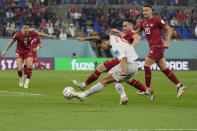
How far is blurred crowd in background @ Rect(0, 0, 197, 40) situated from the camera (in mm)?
40656

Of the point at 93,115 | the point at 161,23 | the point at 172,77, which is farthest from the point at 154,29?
the point at 93,115

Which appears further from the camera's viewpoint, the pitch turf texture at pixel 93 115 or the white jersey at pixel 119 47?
the white jersey at pixel 119 47

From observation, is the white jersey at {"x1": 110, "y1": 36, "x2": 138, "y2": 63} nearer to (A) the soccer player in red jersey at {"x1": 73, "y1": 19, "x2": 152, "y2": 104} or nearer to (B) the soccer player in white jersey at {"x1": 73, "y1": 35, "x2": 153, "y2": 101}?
(B) the soccer player in white jersey at {"x1": 73, "y1": 35, "x2": 153, "y2": 101}

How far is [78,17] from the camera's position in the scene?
4325 cm

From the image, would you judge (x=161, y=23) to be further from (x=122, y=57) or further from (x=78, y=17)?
(x=78, y=17)

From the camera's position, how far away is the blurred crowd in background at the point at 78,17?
4066cm

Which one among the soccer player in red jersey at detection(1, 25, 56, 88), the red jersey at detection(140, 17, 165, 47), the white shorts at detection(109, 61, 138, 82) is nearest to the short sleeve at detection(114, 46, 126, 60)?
the white shorts at detection(109, 61, 138, 82)

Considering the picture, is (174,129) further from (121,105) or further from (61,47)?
(61,47)

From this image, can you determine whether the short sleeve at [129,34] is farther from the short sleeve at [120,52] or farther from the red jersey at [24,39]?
the red jersey at [24,39]

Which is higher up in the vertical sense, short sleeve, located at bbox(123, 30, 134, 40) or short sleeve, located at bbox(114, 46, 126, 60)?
short sleeve, located at bbox(114, 46, 126, 60)

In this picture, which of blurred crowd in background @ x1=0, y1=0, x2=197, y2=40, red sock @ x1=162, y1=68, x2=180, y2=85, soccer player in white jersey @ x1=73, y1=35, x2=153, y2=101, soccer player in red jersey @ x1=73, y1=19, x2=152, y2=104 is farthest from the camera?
blurred crowd in background @ x1=0, y1=0, x2=197, y2=40

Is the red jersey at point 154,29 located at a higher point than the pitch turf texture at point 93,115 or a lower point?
higher

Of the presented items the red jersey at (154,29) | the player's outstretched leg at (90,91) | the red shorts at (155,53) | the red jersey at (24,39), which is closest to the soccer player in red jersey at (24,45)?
the red jersey at (24,39)

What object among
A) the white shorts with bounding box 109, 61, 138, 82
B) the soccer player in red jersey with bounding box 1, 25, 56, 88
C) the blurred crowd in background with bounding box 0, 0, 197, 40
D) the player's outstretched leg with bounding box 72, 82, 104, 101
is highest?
the white shorts with bounding box 109, 61, 138, 82
